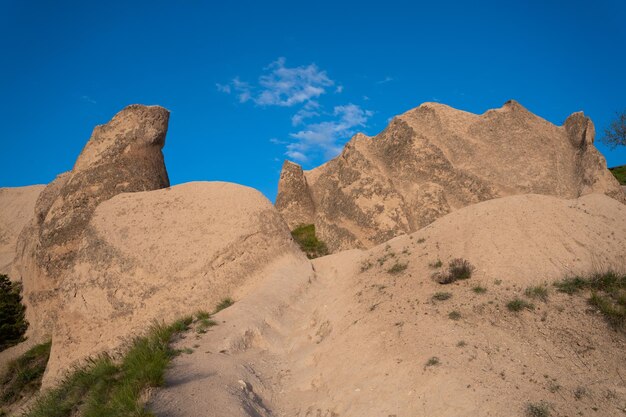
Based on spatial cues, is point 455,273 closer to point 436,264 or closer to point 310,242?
point 436,264

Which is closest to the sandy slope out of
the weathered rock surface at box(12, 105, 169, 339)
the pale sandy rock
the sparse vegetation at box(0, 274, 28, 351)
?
the pale sandy rock

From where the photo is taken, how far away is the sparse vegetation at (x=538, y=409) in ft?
16.7

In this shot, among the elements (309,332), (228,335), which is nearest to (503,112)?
(309,332)

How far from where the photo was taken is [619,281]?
8047mm

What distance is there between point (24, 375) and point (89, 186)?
5.28 metres

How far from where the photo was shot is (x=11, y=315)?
14820 millimetres

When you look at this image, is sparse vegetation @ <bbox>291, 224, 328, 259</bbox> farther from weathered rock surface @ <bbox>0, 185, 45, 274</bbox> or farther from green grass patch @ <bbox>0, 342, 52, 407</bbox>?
weathered rock surface @ <bbox>0, 185, 45, 274</bbox>

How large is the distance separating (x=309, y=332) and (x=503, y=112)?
14808 millimetres

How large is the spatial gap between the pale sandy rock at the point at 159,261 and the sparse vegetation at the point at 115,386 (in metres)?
2.66

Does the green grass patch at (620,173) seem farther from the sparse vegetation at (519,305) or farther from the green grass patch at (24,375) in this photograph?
the green grass patch at (24,375)

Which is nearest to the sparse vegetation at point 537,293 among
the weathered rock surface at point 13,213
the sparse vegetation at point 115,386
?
the sparse vegetation at point 115,386

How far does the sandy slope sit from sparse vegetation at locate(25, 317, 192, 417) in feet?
0.86

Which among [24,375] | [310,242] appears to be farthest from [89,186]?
[310,242]

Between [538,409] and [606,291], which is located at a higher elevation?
[606,291]
